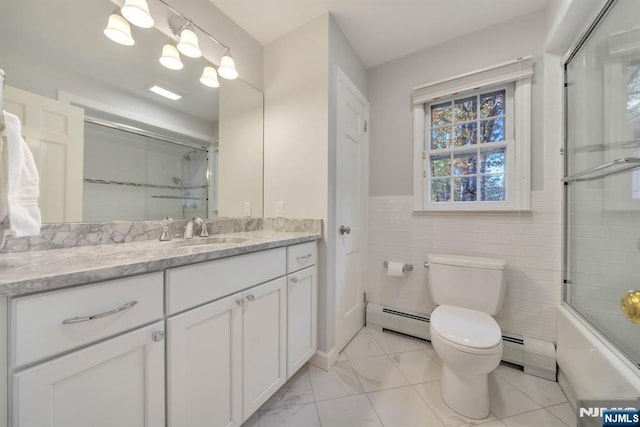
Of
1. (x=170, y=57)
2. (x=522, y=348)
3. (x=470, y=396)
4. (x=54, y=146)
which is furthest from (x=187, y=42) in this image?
(x=522, y=348)

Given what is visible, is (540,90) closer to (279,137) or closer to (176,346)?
(279,137)

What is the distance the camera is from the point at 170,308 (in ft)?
2.58

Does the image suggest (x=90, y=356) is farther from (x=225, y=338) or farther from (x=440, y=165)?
(x=440, y=165)

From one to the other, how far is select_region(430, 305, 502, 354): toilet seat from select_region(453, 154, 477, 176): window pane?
3.35 feet

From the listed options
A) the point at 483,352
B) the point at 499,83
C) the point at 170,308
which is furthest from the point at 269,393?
the point at 499,83

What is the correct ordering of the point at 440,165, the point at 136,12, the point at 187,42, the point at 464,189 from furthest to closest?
the point at 440,165, the point at 464,189, the point at 187,42, the point at 136,12

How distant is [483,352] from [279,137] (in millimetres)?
1754

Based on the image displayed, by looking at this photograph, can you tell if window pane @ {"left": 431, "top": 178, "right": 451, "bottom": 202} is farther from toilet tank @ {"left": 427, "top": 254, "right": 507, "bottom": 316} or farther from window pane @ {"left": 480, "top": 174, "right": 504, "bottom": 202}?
toilet tank @ {"left": 427, "top": 254, "right": 507, "bottom": 316}

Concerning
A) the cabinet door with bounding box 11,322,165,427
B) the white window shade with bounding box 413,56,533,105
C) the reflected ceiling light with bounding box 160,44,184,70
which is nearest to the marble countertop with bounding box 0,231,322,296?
the cabinet door with bounding box 11,322,165,427

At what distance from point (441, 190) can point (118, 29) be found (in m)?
2.22

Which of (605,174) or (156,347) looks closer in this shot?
(156,347)

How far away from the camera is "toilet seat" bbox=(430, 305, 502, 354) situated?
3.73 ft

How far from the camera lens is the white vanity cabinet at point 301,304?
1.32 meters

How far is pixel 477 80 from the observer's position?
1.74m
